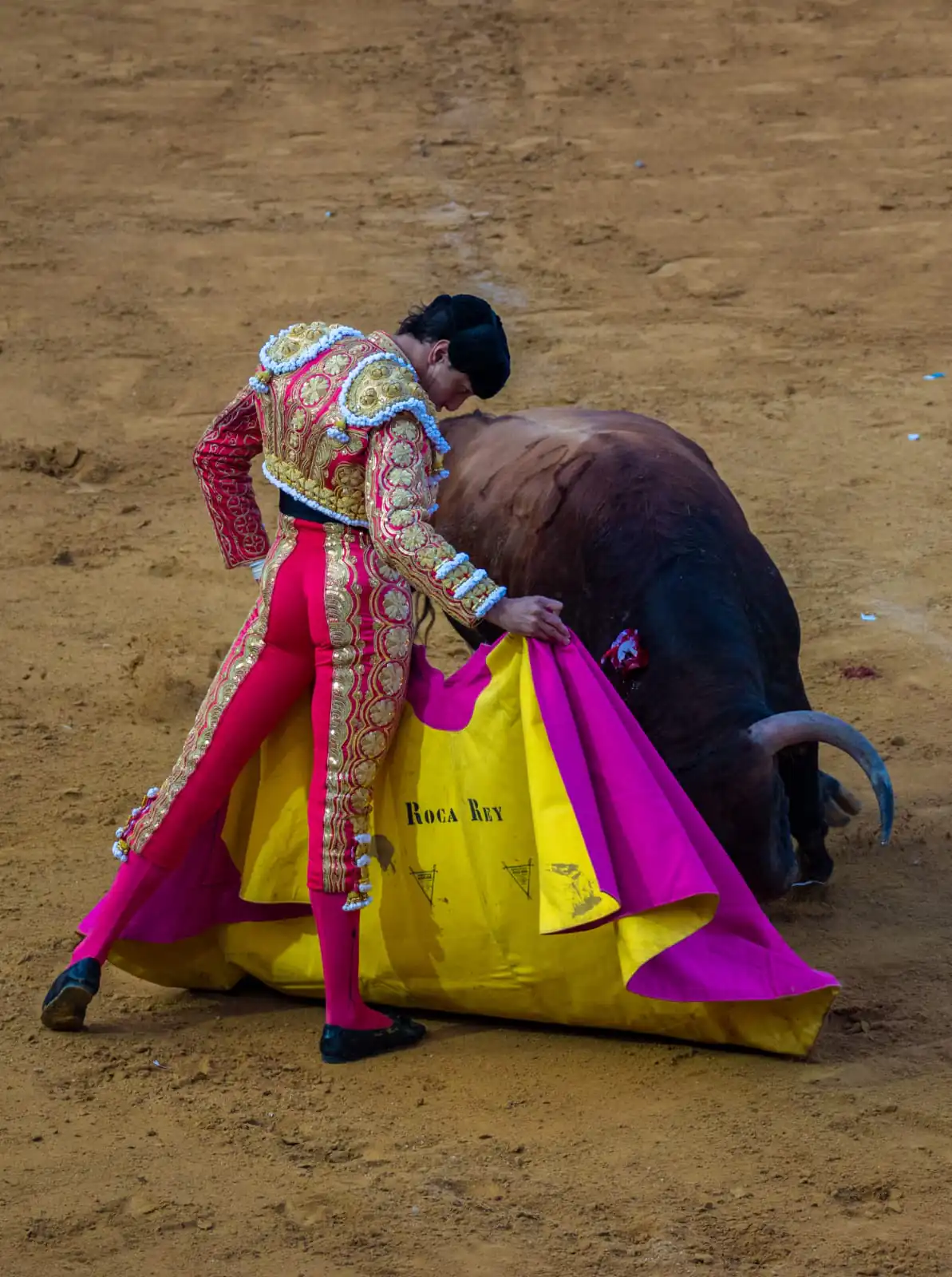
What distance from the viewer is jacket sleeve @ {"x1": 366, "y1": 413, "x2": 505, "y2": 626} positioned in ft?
10.3

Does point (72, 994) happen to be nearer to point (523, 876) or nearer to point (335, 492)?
point (523, 876)

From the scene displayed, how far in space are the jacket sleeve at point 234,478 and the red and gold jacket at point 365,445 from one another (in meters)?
0.13

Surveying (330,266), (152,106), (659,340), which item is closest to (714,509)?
(659,340)

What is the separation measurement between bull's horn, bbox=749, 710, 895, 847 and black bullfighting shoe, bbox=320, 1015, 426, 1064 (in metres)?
1.04

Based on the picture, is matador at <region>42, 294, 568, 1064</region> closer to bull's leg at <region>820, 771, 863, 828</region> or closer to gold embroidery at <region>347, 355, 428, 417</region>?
gold embroidery at <region>347, 355, 428, 417</region>

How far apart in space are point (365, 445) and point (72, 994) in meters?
1.30

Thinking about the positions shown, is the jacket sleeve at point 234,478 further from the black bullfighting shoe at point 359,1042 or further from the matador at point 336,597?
the black bullfighting shoe at point 359,1042

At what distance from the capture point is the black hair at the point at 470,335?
10.8ft

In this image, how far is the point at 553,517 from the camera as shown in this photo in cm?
469

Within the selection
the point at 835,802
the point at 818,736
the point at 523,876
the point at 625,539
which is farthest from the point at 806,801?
the point at 523,876

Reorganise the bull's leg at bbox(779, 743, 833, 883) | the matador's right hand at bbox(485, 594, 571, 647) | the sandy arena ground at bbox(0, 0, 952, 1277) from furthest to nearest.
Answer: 1. the bull's leg at bbox(779, 743, 833, 883)
2. the matador's right hand at bbox(485, 594, 571, 647)
3. the sandy arena ground at bbox(0, 0, 952, 1277)

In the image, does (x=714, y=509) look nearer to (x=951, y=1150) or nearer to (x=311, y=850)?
(x=311, y=850)

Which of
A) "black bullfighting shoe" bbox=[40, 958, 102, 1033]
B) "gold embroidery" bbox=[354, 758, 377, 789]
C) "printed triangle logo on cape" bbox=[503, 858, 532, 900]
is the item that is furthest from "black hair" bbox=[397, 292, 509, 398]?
"black bullfighting shoe" bbox=[40, 958, 102, 1033]

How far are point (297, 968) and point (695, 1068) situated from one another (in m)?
0.87
